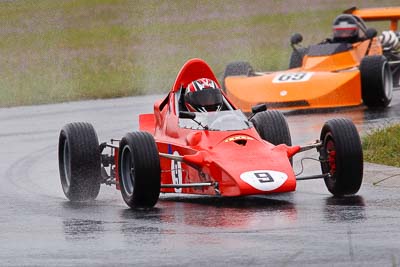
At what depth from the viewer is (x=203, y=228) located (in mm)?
9953

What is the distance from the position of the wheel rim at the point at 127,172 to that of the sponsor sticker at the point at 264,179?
1289mm

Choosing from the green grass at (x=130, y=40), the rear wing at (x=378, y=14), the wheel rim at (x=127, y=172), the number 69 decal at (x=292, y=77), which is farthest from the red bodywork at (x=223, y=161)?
the green grass at (x=130, y=40)

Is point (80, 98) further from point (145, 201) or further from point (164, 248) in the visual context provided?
point (164, 248)

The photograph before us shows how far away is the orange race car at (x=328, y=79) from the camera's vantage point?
1988 cm

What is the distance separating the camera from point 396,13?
24.9 meters

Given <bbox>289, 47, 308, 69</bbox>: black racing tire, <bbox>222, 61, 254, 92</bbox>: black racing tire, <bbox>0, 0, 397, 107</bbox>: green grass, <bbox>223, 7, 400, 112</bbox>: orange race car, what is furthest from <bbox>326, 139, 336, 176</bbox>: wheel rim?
<bbox>0, 0, 397, 107</bbox>: green grass

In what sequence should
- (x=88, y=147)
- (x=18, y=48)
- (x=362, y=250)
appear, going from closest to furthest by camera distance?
1. (x=362, y=250)
2. (x=88, y=147)
3. (x=18, y=48)

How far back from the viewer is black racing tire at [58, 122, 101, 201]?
1243 centimetres

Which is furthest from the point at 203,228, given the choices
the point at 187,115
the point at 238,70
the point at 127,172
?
the point at 238,70

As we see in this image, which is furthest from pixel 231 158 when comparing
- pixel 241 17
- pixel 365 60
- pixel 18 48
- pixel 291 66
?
pixel 241 17

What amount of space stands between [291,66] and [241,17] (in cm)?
1846

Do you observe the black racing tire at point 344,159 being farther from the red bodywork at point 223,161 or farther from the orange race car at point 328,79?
the orange race car at point 328,79

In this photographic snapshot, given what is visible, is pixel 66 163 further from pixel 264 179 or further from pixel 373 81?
pixel 373 81

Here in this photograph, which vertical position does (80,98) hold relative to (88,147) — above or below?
below
